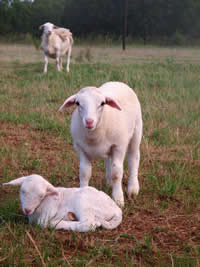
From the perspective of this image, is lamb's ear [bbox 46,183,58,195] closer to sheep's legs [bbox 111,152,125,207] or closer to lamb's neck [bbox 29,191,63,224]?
lamb's neck [bbox 29,191,63,224]

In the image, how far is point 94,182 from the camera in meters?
4.01

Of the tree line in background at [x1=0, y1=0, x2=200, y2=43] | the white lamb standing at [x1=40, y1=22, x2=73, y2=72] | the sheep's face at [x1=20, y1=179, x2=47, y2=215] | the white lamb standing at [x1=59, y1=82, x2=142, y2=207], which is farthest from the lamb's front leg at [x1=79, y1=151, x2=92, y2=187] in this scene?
the tree line in background at [x1=0, y1=0, x2=200, y2=43]

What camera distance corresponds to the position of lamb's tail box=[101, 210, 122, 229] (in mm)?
2984

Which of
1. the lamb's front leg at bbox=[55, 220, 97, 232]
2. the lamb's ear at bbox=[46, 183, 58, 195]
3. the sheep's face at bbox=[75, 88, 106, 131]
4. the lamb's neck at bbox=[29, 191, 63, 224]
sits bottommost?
the lamb's front leg at bbox=[55, 220, 97, 232]

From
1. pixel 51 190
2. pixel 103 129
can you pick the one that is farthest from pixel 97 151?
pixel 51 190

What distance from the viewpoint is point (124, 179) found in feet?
13.8

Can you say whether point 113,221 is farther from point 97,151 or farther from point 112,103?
point 112,103

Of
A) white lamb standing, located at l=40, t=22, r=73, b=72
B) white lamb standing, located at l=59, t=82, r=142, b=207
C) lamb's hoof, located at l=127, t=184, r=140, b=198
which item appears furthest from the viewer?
white lamb standing, located at l=40, t=22, r=73, b=72

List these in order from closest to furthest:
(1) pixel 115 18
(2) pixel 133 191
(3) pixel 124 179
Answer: (2) pixel 133 191
(3) pixel 124 179
(1) pixel 115 18

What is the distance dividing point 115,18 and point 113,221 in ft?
118

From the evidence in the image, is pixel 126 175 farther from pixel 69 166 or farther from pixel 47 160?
pixel 47 160

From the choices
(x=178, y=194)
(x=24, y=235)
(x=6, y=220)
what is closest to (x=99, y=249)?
(x=24, y=235)

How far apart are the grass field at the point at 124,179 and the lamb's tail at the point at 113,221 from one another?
0.04 meters

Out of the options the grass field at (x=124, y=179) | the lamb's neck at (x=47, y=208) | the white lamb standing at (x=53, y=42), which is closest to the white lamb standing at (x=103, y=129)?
the grass field at (x=124, y=179)
